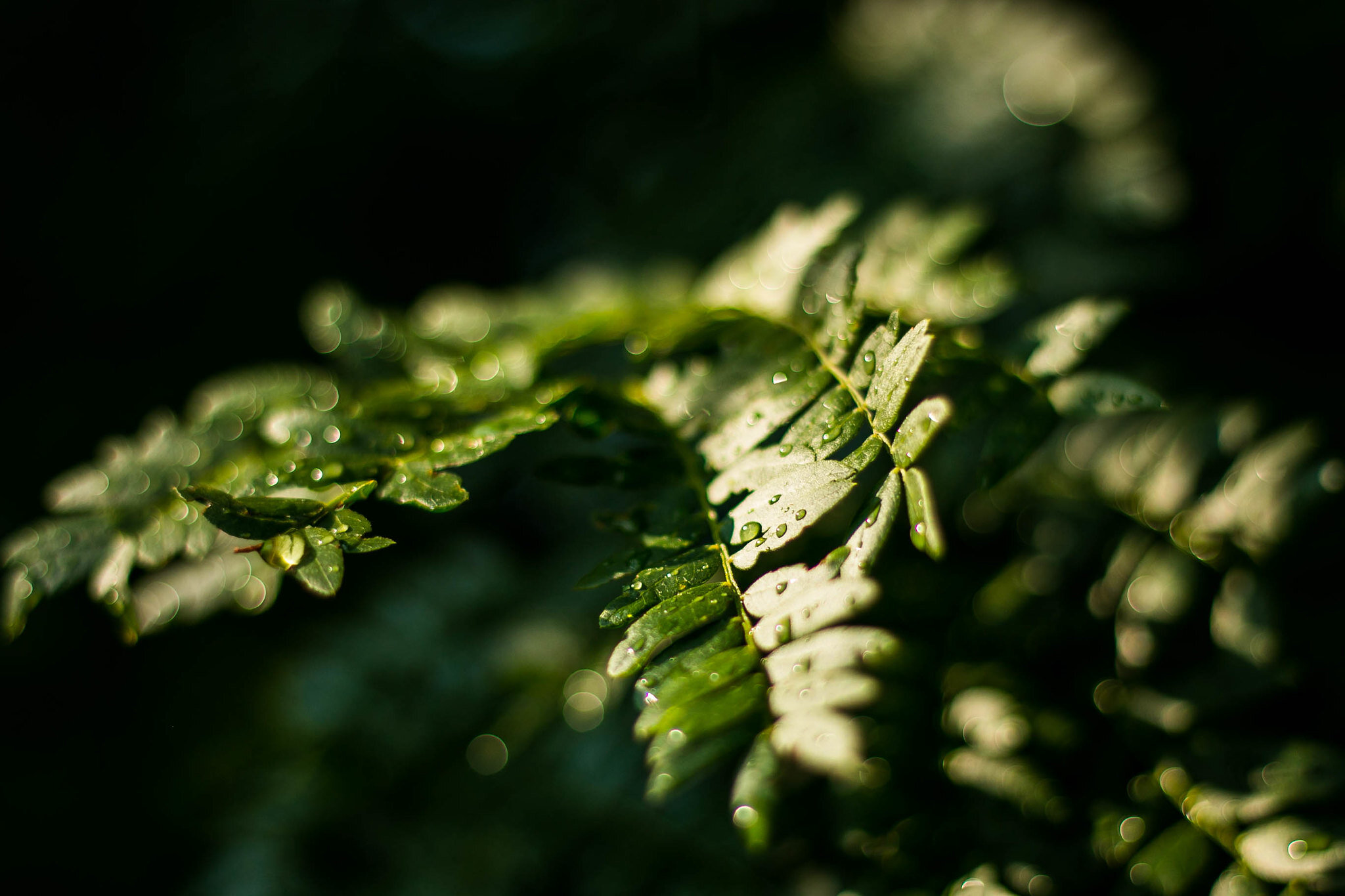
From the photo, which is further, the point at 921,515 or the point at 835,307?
the point at 835,307

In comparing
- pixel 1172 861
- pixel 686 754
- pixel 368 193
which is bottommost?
pixel 1172 861

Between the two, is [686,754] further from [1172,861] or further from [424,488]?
[1172,861]

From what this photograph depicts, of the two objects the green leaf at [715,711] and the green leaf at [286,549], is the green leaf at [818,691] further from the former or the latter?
the green leaf at [286,549]

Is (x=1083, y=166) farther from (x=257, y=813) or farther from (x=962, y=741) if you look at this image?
(x=257, y=813)

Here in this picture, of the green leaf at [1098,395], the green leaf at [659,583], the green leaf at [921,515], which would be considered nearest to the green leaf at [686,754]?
the green leaf at [659,583]

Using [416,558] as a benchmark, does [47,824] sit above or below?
below

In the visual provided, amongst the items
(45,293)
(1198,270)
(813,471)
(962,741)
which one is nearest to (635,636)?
(813,471)

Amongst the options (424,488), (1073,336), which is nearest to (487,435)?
(424,488)
